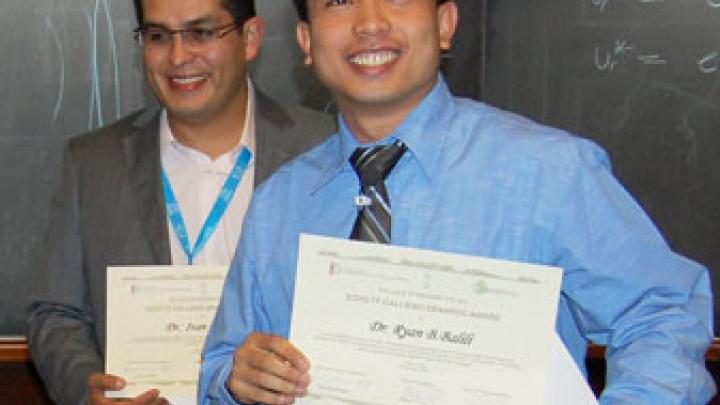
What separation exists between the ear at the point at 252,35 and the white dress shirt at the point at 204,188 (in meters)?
0.11

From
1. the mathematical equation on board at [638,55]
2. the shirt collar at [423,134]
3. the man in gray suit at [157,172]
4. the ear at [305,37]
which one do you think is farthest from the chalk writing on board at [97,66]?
the shirt collar at [423,134]

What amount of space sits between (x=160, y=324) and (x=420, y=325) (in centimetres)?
84

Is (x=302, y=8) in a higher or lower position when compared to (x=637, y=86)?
higher

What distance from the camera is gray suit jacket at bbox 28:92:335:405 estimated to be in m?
2.09

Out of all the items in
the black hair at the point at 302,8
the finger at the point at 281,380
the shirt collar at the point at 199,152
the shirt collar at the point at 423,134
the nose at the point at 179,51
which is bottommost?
the finger at the point at 281,380

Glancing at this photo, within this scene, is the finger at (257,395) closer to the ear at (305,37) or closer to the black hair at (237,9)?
the ear at (305,37)

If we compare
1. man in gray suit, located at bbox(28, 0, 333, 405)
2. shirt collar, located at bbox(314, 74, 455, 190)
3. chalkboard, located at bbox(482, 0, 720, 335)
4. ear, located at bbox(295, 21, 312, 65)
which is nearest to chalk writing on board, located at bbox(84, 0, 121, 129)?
man in gray suit, located at bbox(28, 0, 333, 405)

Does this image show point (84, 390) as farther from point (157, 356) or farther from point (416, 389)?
point (416, 389)

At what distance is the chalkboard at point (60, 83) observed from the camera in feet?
9.64

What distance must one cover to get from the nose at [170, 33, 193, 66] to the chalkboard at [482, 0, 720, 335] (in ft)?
3.83

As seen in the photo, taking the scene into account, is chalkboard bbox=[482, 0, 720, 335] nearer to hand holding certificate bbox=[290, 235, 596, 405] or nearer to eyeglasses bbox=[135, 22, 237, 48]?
eyeglasses bbox=[135, 22, 237, 48]

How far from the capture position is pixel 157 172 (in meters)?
2.13

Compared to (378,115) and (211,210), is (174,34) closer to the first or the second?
(211,210)

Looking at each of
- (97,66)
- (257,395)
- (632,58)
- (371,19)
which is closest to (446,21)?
(371,19)
